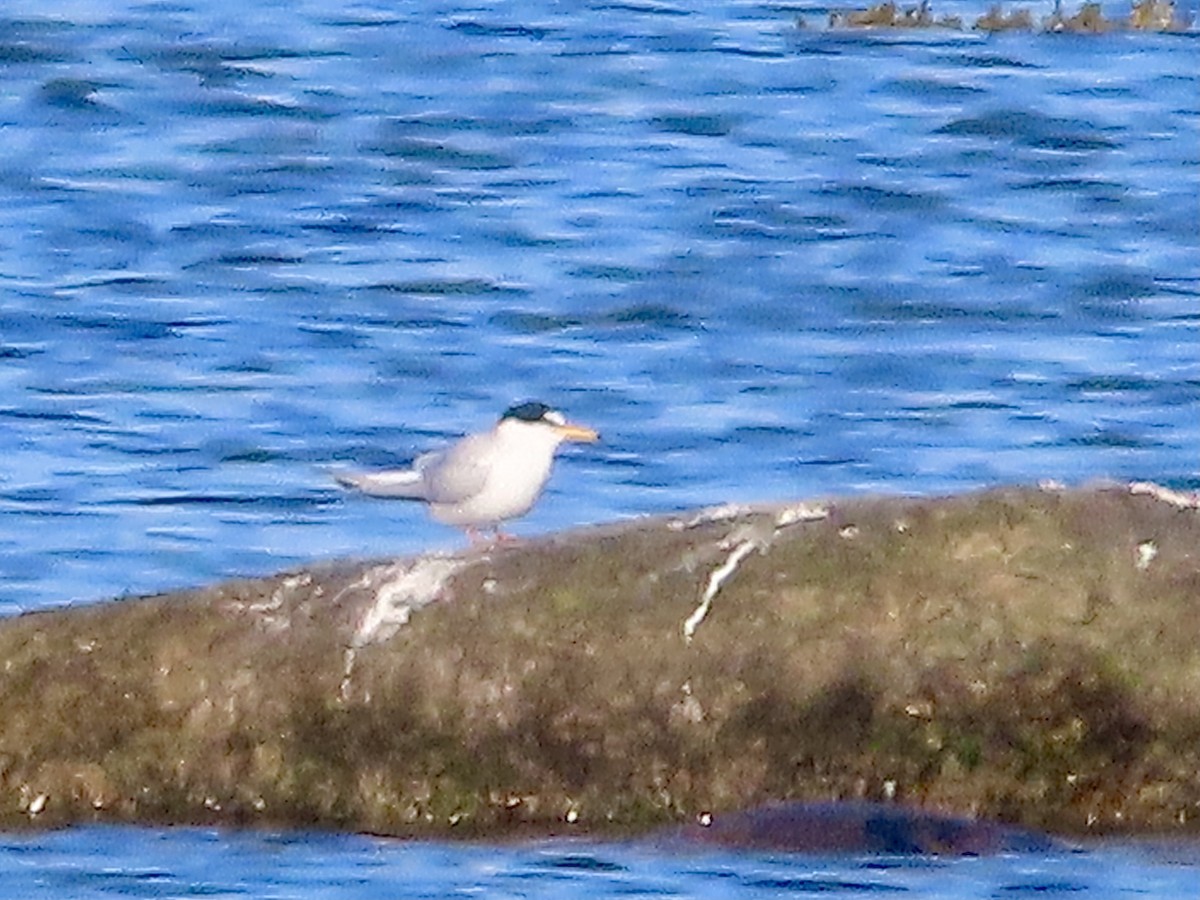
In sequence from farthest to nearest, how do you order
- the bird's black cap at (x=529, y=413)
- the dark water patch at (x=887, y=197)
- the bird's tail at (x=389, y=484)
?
the dark water patch at (x=887, y=197) → the bird's tail at (x=389, y=484) → the bird's black cap at (x=529, y=413)

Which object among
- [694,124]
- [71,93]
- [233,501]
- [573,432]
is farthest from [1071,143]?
[573,432]

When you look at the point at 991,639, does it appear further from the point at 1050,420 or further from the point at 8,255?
the point at 8,255

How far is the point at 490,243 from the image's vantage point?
762 inches

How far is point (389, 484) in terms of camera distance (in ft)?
35.7

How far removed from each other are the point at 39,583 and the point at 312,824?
3.45 meters

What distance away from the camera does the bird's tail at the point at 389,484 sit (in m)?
10.7

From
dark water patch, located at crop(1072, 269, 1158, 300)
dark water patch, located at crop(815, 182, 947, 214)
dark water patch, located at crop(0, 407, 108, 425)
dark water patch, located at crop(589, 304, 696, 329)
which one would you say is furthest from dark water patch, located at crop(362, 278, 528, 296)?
dark water patch, located at crop(0, 407, 108, 425)

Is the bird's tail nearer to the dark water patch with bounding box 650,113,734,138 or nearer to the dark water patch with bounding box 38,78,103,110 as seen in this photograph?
the dark water patch with bounding box 650,113,734,138

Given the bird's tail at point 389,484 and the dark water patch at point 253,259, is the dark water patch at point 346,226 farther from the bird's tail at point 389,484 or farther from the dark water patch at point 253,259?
the bird's tail at point 389,484

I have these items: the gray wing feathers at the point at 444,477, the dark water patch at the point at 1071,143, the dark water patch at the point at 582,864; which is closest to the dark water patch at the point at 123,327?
the gray wing feathers at the point at 444,477

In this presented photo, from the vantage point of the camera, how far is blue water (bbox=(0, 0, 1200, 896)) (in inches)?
495

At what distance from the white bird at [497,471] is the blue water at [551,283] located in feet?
5.72

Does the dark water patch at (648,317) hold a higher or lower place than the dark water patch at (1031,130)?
higher

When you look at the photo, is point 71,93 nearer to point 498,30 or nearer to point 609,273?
point 498,30
